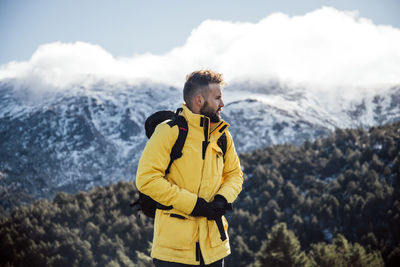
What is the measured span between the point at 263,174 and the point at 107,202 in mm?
56754

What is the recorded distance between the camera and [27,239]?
86875 mm

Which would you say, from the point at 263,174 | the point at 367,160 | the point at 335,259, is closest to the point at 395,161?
the point at 367,160

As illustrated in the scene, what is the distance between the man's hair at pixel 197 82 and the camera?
4.31m

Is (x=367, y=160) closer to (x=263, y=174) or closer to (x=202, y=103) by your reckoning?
(x=263, y=174)

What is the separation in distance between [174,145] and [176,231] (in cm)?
108

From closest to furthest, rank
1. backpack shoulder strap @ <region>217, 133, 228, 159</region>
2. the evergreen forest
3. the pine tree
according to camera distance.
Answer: backpack shoulder strap @ <region>217, 133, 228, 159</region>, the pine tree, the evergreen forest

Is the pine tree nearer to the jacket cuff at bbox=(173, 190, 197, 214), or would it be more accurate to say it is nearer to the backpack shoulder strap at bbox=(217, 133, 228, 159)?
the backpack shoulder strap at bbox=(217, 133, 228, 159)

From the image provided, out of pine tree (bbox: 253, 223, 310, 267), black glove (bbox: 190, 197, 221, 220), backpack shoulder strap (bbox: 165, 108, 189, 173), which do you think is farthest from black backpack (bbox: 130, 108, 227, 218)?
pine tree (bbox: 253, 223, 310, 267)

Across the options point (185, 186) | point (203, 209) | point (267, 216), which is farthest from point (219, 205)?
point (267, 216)

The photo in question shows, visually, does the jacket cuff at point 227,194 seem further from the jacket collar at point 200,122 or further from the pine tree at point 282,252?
the pine tree at point 282,252

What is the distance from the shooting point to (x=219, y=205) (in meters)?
4.01

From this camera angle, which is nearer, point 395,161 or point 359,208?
point 359,208

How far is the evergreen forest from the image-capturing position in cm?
7831

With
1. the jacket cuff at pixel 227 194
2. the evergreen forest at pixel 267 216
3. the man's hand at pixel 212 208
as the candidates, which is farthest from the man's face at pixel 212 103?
the evergreen forest at pixel 267 216
